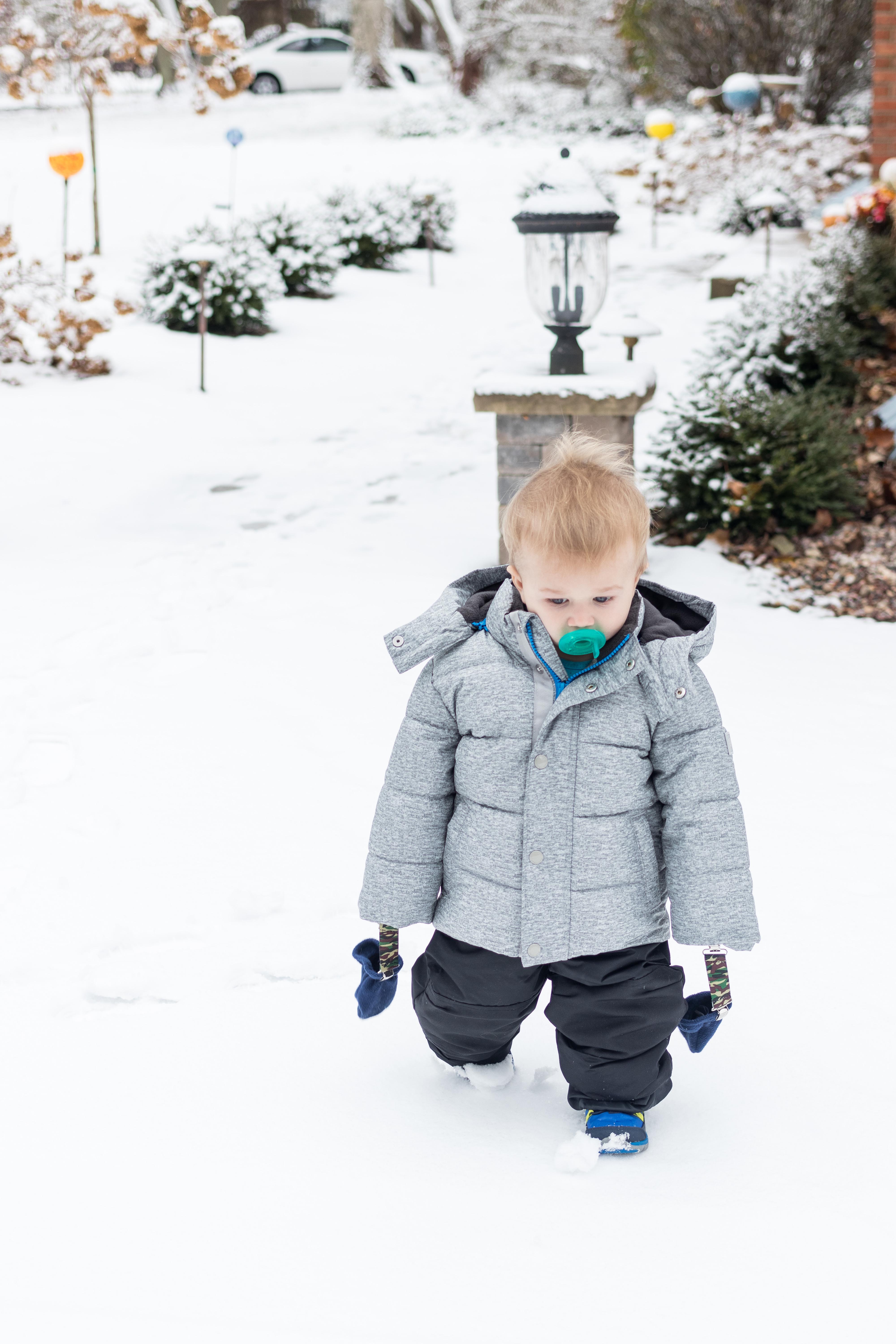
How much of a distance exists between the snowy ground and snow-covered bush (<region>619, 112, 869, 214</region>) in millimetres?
7802

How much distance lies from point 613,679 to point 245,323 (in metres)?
7.95

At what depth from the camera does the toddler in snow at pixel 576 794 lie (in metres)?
1.78

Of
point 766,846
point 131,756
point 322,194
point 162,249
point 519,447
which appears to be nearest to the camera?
point 766,846

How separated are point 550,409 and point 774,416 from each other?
1.20 m

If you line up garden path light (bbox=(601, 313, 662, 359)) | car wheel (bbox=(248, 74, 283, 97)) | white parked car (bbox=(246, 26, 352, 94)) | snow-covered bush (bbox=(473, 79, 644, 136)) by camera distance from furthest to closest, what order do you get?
car wheel (bbox=(248, 74, 283, 97)) → white parked car (bbox=(246, 26, 352, 94)) → snow-covered bush (bbox=(473, 79, 644, 136)) → garden path light (bbox=(601, 313, 662, 359))

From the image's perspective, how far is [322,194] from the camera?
13555mm

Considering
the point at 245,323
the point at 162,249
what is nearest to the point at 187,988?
the point at 245,323

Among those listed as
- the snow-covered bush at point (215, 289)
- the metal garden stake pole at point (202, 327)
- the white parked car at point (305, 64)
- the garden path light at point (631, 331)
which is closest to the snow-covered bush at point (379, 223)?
the snow-covered bush at point (215, 289)

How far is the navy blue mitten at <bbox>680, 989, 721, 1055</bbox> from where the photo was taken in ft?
6.34

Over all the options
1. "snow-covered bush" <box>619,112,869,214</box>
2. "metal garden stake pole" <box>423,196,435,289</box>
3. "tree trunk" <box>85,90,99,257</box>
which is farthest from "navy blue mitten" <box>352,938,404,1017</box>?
"snow-covered bush" <box>619,112,869,214</box>

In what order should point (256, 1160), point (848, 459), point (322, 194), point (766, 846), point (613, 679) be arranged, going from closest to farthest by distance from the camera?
point (613, 679)
point (256, 1160)
point (766, 846)
point (848, 459)
point (322, 194)

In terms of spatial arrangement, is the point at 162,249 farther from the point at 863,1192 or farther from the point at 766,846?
the point at 863,1192

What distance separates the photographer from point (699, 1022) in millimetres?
1931

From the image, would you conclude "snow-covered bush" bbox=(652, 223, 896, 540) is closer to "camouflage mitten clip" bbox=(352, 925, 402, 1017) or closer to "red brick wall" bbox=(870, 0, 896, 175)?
"red brick wall" bbox=(870, 0, 896, 175)
